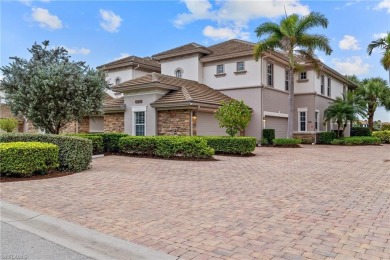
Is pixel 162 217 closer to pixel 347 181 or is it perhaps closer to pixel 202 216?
pixel 202 216

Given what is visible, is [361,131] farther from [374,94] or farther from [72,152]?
[72,152]

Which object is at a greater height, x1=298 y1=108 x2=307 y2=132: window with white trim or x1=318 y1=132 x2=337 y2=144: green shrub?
x1=298 y1=108 x2=307 y2=132: window with white trim

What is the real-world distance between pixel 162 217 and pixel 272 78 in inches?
777

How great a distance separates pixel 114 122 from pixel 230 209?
17100 millimetres

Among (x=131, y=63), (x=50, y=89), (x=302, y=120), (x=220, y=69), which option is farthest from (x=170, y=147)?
(x=302, y=120)

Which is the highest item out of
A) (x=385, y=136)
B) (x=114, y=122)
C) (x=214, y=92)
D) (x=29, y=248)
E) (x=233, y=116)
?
(x=214, y=92)

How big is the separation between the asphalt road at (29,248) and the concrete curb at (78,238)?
101 millimetres

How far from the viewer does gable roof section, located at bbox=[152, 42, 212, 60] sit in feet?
77.4

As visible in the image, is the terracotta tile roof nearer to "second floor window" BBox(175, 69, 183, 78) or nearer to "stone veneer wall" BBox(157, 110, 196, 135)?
"second floor window" BBox(175, 69, 183, 78)

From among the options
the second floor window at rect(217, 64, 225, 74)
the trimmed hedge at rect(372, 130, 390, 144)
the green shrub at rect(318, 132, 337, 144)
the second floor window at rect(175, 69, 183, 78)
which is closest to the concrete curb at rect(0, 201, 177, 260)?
the second floor window at rect(217, 64, 225, 74)

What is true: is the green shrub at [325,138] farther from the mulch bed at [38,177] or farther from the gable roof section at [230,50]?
the mulch bed at [38,177]

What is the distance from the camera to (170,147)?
45.0ft

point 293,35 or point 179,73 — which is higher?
point 293,35

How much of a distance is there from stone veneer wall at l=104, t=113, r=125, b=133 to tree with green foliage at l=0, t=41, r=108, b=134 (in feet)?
20.3
